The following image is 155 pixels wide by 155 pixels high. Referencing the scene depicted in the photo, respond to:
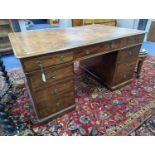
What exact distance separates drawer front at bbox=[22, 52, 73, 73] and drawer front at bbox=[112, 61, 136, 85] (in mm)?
799

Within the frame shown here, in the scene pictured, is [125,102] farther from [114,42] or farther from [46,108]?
[46,108]

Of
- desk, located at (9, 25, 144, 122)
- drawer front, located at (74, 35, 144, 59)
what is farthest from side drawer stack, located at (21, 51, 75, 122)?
drawer front, located at (74, 35, 144, 59)

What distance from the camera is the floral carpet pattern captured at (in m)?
1.33

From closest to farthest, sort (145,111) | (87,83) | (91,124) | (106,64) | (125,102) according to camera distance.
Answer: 1. (91,124)
2. (145,111)
3. (125,102)
4. (106,64)
5. (87,83)

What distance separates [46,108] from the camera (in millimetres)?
1351

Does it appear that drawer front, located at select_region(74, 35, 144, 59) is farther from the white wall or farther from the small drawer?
the white wall

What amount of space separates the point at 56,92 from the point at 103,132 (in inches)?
24.4

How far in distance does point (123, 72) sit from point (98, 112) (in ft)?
2.24

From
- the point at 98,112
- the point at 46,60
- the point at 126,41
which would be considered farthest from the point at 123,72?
the point at 46,60

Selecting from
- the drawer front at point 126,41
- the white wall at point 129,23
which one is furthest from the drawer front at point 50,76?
the white wall at point 129,23

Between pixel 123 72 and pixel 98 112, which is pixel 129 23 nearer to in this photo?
pixel 123 72

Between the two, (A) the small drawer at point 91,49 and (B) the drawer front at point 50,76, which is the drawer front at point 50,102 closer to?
(B) the drawer front at point 50,76

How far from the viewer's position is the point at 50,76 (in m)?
1.20
